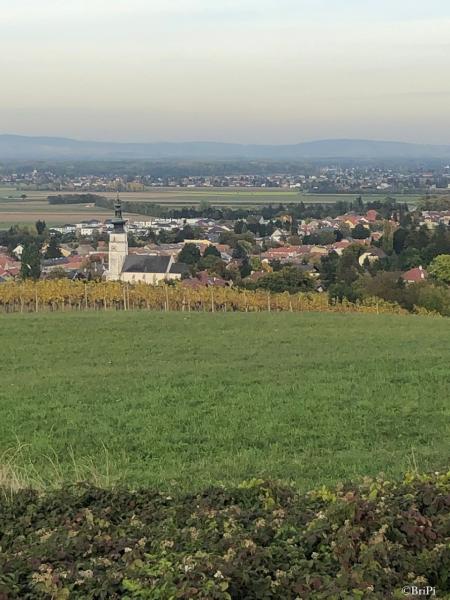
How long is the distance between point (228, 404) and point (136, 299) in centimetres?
2629

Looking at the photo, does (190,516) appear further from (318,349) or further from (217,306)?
(217,306)

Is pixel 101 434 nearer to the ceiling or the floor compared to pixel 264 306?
nearer to the ceiling

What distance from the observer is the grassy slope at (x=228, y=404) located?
8.98m

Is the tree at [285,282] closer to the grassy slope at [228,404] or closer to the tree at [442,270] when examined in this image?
the tree at [442,270]

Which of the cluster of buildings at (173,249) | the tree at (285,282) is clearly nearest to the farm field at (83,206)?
the cluster of buildings at (173,249)

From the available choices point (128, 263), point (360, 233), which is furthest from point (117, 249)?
point (360, 233)

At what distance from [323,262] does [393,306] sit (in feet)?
123

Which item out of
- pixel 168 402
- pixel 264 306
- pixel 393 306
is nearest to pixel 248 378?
pixel 168 402

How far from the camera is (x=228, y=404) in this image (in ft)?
39.7

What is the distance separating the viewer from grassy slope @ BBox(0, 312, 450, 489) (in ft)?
29.5

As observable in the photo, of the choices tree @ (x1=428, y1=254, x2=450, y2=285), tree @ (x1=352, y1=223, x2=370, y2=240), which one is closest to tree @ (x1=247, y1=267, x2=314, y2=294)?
tree @ (x1=428, y1=254, x2=450, y2=285)

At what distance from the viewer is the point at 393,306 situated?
4066 cm

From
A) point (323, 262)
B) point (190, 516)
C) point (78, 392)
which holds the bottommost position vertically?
point (323, 262)

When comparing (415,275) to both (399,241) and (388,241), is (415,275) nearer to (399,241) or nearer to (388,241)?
(399,241)
